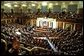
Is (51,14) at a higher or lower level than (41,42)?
higher

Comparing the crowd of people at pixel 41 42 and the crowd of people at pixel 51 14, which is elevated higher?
the crowd of people at pixel 51 14

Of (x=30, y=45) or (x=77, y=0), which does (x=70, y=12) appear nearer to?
(x=77, y=0)

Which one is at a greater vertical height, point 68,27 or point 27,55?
point 68,27

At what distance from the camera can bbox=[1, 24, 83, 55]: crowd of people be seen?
6.02 m

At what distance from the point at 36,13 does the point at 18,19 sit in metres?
0.57

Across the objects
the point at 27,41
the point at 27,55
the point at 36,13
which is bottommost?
the point at 27,55

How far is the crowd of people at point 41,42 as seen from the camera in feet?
19.7

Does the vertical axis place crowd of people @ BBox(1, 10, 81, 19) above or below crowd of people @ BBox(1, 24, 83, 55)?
above

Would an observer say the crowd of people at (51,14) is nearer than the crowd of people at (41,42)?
No

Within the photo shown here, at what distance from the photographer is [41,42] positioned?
6125mm

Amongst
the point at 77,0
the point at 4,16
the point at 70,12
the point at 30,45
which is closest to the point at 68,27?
the point at 70,12

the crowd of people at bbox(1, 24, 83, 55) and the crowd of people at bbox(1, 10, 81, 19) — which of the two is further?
the crowd of people at bbox(1, 10, 81, 19)

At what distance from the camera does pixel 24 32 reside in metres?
6.25

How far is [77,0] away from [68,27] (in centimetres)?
81
